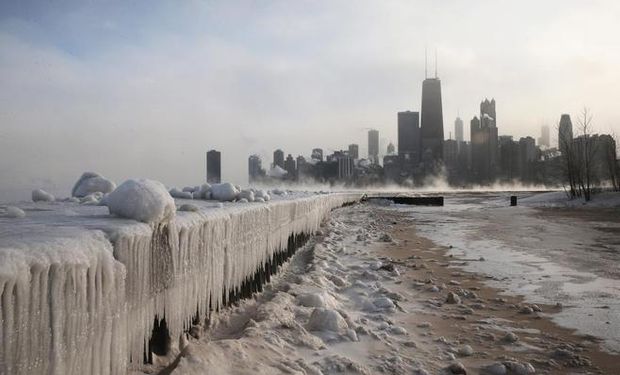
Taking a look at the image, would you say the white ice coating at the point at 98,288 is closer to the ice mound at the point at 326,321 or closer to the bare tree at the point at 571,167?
the ice mound at the point at 326,321

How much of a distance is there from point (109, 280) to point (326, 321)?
2426 mm

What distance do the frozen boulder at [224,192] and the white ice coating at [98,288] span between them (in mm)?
3838

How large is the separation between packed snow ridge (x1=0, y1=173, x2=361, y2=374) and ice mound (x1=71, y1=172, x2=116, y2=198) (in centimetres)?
537

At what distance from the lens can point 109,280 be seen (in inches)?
89.6

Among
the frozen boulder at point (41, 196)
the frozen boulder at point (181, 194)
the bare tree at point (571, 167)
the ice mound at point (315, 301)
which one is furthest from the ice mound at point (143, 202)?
the bare tree at point (571, 167)

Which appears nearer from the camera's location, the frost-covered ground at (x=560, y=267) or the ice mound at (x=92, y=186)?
the frost-covered ground at (x=560, y=267)

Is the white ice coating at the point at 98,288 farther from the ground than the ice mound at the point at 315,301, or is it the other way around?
the white ice coating at the point at 98,288

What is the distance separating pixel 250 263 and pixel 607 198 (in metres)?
42.8

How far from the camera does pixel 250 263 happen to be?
5496 millimetres

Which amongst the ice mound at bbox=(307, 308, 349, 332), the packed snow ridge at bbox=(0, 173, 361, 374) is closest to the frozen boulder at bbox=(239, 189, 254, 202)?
the packed snow ridge at bbox=(0, 173, 361, 374)

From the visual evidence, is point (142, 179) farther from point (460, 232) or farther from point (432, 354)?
point (460, 232)

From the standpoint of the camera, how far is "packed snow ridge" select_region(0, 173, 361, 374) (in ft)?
5.70

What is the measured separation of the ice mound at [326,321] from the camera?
4207 millimetres

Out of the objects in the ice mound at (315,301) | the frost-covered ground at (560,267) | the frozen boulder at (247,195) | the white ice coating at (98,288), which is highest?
the frozen boulder at (247,195)
